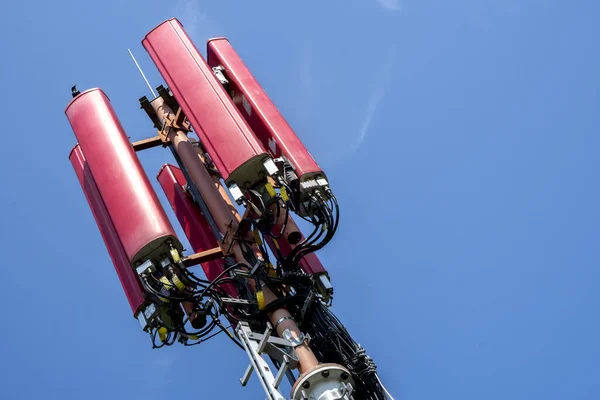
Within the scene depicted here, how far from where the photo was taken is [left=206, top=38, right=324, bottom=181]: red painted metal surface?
33.7ft

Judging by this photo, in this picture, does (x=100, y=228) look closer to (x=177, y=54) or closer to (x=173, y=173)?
(x=173, y=173)

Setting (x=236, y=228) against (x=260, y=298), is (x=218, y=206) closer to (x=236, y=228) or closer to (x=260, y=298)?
(x=236, y=228)

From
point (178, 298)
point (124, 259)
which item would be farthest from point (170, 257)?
point (124, 259)

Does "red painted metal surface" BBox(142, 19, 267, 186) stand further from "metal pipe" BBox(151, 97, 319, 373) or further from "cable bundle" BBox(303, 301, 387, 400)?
"cable bundle" BBox(303, 301, 387, 400)

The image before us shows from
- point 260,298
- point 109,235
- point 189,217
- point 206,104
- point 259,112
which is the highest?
point 189,217

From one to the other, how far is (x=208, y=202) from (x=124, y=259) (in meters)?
1.73

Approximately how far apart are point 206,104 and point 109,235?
3.23 m

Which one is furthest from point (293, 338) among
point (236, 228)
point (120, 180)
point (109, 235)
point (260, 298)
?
point (109, 235)

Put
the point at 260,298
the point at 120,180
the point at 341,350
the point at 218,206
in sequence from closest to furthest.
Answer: the point at 341,350 → the point at 260,298 → the point at 120,180 → the point at 218,206

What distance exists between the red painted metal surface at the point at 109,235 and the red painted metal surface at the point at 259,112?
3.08 meters

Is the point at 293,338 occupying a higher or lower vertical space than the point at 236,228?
lower

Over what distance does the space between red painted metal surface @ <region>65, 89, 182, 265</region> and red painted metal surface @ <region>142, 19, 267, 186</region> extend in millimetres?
1297

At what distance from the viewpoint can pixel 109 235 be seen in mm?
12336

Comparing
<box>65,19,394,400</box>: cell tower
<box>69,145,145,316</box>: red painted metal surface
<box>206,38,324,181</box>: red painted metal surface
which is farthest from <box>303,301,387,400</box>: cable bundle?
<box>69,145,145,316</box>: red painted metal surface
